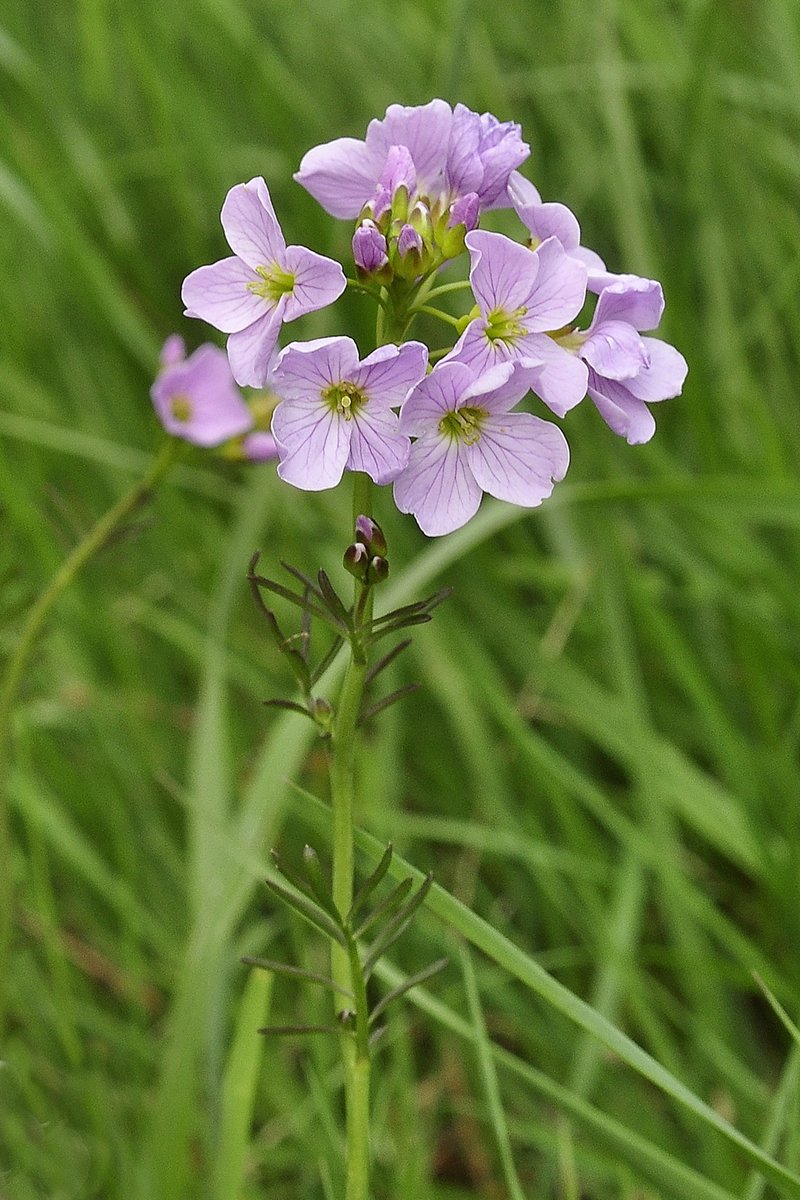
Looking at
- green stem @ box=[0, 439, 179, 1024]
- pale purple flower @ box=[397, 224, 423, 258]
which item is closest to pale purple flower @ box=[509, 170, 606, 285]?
pale purple flower @ box=[397, 224, 423, 258]

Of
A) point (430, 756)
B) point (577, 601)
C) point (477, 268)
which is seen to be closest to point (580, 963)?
point (430, 756)

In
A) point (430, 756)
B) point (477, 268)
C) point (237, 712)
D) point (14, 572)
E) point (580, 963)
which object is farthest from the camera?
point (237, 712)

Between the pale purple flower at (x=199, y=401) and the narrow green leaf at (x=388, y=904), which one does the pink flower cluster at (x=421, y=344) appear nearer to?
the narrow green leaf at (x=388, y=904)

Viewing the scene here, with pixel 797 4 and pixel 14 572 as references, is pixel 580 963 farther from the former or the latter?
pixel 797 4

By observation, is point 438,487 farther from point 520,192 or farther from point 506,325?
point 520,192

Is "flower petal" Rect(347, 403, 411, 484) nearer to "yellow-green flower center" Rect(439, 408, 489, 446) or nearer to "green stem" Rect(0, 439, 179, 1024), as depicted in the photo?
"yellow-green flower center" Rect(439, 408, 489, 446)

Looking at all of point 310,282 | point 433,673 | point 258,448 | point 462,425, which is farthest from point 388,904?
point 433,673
